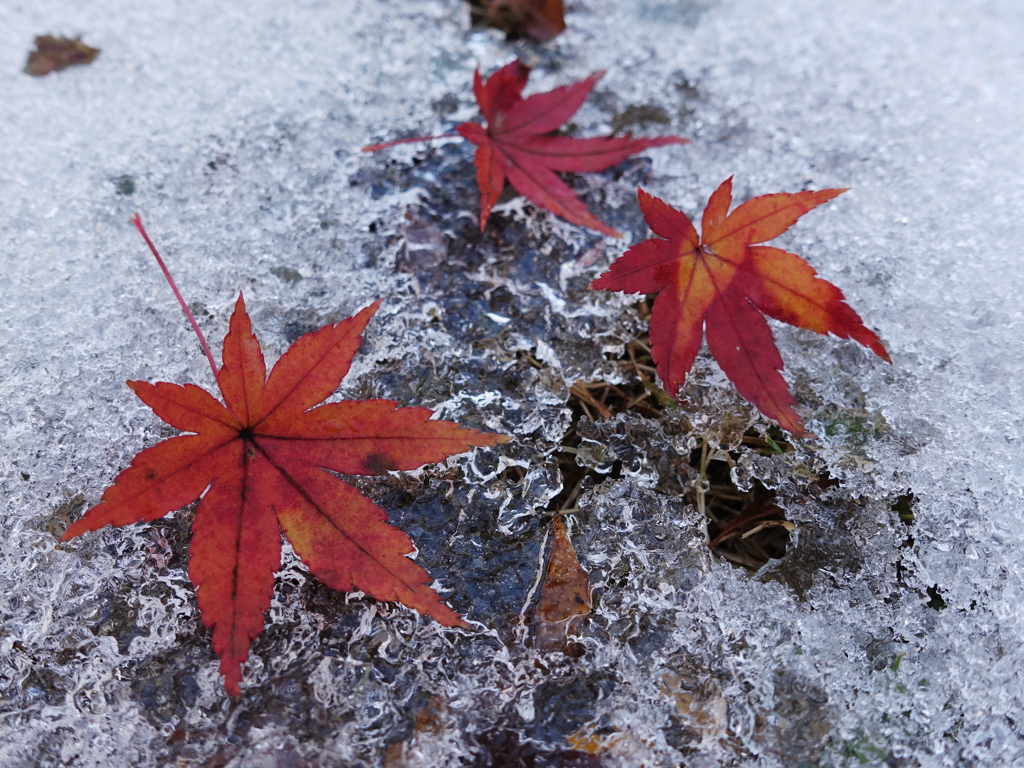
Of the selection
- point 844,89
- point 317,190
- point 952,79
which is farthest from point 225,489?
point 952,79

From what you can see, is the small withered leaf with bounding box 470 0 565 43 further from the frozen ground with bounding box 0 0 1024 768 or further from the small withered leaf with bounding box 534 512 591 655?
the small withered leaf with bounding box 534 512 591 655

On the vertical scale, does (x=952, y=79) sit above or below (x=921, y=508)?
above

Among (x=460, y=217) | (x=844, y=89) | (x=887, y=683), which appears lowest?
(x=887, y=683)

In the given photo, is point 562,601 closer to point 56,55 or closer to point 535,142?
point 535,142

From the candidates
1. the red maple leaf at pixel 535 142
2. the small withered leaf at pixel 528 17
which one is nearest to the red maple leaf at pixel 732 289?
the red maple leaf at pixel 535 142

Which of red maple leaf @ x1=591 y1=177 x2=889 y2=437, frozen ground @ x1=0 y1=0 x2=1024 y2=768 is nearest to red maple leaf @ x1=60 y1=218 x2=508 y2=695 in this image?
frozen ground @ x1=0 y1=0 x2=1024 y2=768

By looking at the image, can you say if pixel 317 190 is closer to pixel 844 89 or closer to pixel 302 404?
pixel 302 404

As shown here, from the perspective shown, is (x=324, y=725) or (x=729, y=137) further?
(x=729, y=137)
